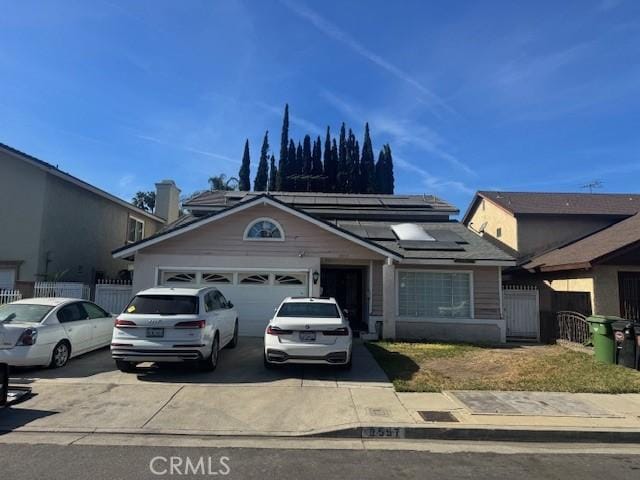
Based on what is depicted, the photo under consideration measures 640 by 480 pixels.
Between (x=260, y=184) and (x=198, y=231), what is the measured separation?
105 feet

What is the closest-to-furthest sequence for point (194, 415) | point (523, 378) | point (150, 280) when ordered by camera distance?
point (194, 415)
point (523, 378)
point (150, 280)

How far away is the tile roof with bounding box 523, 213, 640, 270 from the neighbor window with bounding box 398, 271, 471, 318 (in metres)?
3.09

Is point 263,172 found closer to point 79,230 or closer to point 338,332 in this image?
point 79,230

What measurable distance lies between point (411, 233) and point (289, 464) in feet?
A: 41.8

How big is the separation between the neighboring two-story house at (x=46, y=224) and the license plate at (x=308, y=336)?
9879 mm

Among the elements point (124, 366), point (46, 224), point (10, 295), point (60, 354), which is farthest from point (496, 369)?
point (46, 224)

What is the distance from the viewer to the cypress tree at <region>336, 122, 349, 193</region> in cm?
4717

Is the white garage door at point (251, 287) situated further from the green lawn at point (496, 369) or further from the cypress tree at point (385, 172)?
the cypress tree at point (385, 172)

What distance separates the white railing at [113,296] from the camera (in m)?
15.0

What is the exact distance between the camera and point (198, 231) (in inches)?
582

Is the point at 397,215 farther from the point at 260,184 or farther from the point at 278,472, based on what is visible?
the point at 260,184

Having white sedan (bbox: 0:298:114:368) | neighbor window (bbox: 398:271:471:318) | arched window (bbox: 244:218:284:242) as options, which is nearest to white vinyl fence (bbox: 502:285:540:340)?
neighbor window (bbox: 398:271:471:318)

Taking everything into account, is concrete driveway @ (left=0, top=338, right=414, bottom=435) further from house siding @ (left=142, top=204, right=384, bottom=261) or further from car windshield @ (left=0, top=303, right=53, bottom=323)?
house siding @ (left=142, top=204, right=384, bottom=261)

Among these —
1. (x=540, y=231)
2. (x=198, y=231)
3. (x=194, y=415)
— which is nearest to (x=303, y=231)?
(x=198, y=231)
